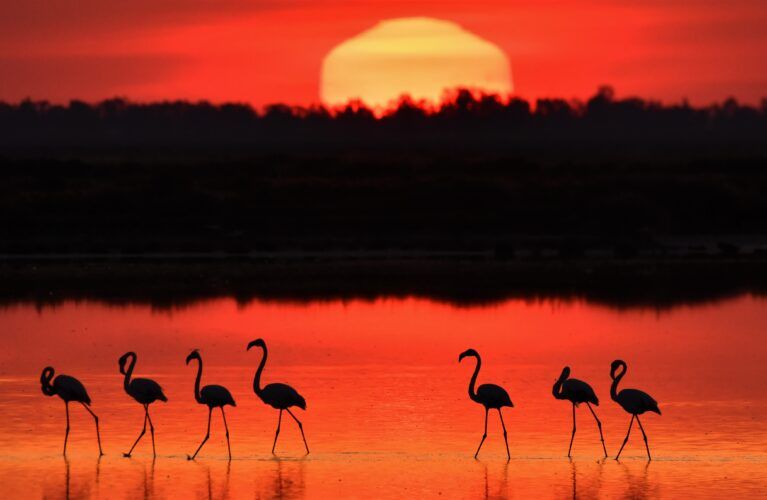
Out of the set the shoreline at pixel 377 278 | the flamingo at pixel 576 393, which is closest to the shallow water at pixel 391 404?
the flamingo at pixel 576 393

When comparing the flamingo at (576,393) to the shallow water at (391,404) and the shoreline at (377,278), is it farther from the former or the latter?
the shoreline at (377,278)

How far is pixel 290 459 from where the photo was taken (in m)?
14.9

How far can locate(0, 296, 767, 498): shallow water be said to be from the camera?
552 inches

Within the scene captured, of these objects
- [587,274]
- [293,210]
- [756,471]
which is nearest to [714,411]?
[756,471]

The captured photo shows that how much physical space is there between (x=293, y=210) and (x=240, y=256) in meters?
14.0

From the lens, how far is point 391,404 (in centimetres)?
1780

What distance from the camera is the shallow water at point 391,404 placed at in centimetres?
1402

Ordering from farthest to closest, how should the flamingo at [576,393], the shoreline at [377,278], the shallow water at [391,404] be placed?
1. the shoreline at [377,278]
2. the flamingo at [576,393]
3. the shallow water at [391,404]

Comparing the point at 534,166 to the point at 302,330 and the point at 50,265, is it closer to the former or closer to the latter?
the point at 50,265

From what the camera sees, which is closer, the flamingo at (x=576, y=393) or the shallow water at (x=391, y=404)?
the shallow water at (x=391, y=404)

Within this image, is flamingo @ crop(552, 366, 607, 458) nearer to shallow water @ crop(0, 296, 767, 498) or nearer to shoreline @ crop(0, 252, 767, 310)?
shallow water @ crop(0, 296, 767, 498)

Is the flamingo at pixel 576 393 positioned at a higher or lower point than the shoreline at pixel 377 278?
higher

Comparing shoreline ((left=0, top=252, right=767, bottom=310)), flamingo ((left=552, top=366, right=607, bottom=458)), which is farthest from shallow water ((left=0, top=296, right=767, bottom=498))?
shoreline ((left=0, top=252, right=767, bottom=310))

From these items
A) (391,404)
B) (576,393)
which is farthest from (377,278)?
(576,393)
